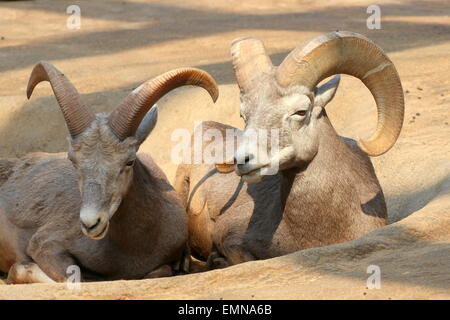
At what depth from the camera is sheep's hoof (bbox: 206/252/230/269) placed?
991 centimetres

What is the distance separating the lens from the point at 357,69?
8906 mm

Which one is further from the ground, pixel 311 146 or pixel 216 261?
pixel 311 146

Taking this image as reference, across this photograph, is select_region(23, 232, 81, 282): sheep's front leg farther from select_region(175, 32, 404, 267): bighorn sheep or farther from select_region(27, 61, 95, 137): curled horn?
select_region(175, 32, 404, 267): bighorn sheep

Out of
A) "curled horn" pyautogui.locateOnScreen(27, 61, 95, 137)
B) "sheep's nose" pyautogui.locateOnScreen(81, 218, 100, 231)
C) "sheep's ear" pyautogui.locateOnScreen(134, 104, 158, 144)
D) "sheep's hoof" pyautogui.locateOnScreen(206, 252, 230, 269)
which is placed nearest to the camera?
"sheep's nose" pyautogui.locateOnScreen(81, 218, 100, 231)

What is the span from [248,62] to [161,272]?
223 centimetres

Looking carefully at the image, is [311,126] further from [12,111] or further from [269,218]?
[12,111]

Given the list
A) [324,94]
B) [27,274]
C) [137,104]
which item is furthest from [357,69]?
[27,274]

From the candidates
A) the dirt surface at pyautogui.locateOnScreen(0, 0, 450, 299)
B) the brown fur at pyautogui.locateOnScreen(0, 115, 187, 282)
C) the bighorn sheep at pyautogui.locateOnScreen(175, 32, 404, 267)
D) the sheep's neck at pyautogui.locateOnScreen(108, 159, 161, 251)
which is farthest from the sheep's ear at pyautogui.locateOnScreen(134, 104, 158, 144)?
the dirt surface at pyautogui.locateOnScreen(0, 0, 450, 299)

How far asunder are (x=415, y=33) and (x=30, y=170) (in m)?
11.1

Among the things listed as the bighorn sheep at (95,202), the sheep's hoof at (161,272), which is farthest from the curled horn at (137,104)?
the sheep's hoof at (161,272)

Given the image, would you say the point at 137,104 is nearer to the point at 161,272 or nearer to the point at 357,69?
the point at 161,272

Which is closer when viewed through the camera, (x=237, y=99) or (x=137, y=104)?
(x=137, y=104)

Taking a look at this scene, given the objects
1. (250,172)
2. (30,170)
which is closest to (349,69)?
(250,172)

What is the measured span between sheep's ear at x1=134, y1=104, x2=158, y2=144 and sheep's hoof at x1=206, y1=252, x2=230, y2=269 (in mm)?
1567
